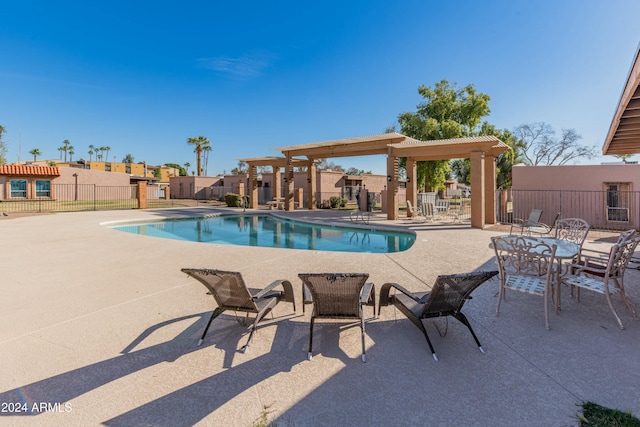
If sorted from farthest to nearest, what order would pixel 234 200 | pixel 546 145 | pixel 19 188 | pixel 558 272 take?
pixel 546 145
pixel 19 188
pixel 234 200
pixel 558 272

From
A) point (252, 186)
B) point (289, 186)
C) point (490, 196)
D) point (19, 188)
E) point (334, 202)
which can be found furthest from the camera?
point (19, 188)

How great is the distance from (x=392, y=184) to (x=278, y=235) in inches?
246

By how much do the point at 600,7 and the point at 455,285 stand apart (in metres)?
13.1

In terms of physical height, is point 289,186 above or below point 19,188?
below

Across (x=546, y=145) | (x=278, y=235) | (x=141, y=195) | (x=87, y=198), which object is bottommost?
(x=278, y=235)

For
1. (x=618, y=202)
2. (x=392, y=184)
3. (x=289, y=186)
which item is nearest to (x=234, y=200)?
(x=289, y=186)

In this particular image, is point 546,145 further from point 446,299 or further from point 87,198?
point 87,198

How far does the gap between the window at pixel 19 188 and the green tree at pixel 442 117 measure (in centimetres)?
3429

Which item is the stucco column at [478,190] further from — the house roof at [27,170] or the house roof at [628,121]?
the house roof at [27,170]

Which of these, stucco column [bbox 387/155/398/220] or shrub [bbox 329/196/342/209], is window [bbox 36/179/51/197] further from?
stucco column [bbox 387/155/398/220]

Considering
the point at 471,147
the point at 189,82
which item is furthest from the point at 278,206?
the point at 471,147

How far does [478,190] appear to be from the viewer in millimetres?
11625

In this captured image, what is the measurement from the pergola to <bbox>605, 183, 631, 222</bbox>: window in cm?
579

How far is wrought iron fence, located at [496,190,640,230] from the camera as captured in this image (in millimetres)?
13219
